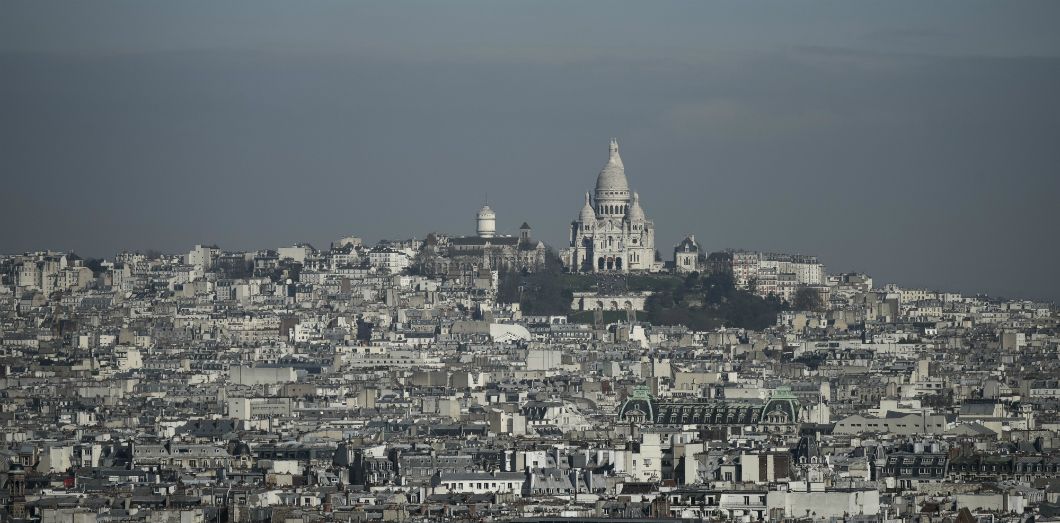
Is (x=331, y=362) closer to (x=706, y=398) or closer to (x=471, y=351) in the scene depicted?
(x=471, y=351)

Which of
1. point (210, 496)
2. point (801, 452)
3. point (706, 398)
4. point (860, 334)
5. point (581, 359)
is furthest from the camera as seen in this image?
point (860, 334)

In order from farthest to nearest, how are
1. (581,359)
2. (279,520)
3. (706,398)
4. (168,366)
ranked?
1. (581,359)
2. (168,366)
3. (706,398)
4. (279,520)

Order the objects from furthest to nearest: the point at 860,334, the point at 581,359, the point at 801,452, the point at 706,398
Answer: the point at 860,334 → the point at 581,359 → the point at 706,398 → the point at 801,452

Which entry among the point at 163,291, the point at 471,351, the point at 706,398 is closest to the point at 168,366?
the point at 471,351

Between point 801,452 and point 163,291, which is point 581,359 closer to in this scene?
point 163,291

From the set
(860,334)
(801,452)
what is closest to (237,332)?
(860,334)

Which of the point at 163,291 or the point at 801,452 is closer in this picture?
the point at 801,452
